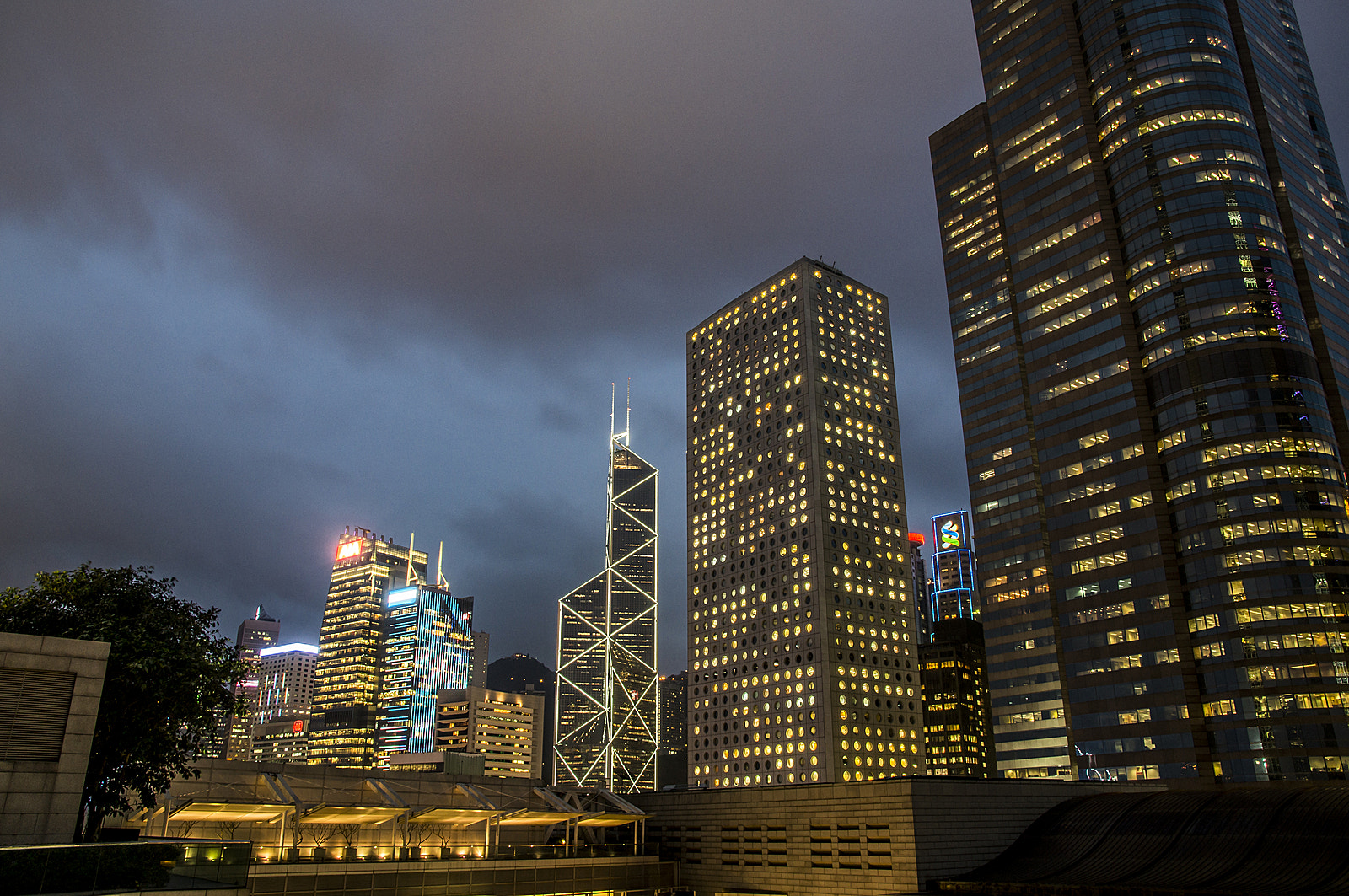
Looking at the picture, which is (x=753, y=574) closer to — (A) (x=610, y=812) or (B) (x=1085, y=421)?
(B) (x=1085, y=421)

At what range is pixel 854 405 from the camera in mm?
171875

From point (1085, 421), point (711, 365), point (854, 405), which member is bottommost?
point (1085, 421)

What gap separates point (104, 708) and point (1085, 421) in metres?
138

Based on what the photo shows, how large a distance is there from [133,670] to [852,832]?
52209 mm

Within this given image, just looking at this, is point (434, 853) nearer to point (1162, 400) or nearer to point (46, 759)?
point (46, 759)

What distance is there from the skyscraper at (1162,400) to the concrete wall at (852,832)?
48326 millimetres

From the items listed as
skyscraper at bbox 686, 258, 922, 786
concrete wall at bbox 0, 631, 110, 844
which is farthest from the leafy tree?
skyscraper at bbox 686, 258, 922, 786

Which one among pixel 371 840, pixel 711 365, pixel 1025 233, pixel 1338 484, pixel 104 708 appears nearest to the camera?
pixel 104 708

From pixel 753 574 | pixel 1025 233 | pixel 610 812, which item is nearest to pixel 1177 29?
pixel 1025 233

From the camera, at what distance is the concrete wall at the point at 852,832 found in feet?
212

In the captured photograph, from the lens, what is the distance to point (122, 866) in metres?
33.6

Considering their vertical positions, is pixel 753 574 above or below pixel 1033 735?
above

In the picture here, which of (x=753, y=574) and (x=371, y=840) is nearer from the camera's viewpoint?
(x=371, y=840)

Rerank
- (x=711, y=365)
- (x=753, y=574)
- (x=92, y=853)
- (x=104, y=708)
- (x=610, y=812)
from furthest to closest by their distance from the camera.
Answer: (x=711, y=365), (x=753, y=574), (x=610, y=812), (x=104, y=708), (x=92, y=853)
